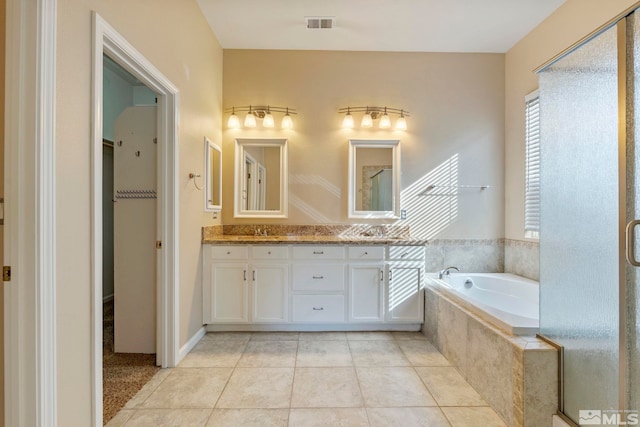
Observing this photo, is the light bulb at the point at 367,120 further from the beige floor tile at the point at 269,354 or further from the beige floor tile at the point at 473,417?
the beige floor tile at the point at 473,417

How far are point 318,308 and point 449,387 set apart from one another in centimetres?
125

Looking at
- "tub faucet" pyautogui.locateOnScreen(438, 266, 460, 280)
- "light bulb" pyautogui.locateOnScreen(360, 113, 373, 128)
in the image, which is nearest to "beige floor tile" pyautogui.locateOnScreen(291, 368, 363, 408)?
"tub faucet" pyautogui.locateOnScreen(438, 266, 460, 280)

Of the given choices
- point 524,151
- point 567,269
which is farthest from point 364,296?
point 524,151

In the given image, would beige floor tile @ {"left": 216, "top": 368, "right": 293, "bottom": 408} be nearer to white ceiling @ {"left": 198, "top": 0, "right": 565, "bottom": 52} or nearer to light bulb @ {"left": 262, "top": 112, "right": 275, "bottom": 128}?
light bulb @ {"left": 262, "top": 112, "right": 275, "bottom": 128}

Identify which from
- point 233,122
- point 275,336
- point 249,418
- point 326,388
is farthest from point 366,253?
point 233,122

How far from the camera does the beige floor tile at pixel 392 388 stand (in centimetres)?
190

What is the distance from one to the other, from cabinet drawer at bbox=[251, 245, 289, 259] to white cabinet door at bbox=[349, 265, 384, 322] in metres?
0.63

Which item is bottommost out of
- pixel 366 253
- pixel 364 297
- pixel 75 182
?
pixel 364 297

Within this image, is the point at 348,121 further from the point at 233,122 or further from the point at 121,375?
the point at 121,375

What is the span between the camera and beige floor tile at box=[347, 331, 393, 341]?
283 centimetres

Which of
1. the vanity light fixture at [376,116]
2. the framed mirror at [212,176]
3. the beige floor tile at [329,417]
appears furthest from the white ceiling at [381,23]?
the beige floor tile at [329,417]

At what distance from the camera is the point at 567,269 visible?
166cm

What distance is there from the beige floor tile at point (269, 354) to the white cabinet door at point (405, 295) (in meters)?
0.96

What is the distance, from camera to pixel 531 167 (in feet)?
10.2
